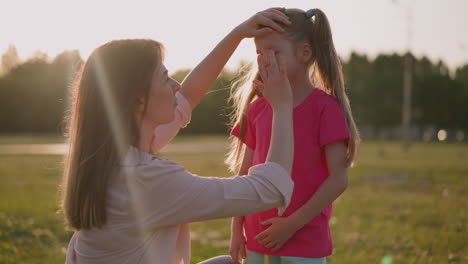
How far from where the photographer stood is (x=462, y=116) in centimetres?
6931

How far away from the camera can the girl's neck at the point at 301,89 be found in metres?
2.61

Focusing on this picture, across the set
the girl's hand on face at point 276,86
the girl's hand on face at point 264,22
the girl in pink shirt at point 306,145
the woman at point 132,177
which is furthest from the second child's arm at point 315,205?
the girl's hand on face at point 264,22

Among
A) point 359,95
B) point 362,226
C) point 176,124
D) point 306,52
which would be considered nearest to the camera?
point 306,52

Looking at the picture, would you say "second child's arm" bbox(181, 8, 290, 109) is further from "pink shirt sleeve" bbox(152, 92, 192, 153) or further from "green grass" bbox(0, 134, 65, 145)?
"green grass" bbox(0, 134, 65, 145)

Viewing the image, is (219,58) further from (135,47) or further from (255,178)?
(255,178)

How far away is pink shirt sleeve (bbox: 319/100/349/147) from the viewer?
7.88 ft

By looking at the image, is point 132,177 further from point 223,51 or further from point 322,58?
point 322,58

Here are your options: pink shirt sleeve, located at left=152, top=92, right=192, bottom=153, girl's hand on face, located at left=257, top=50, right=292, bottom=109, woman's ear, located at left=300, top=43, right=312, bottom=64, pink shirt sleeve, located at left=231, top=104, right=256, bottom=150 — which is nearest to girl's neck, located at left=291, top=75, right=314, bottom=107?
woman's ear, located at left=300, top=43, right=312, bottom=64

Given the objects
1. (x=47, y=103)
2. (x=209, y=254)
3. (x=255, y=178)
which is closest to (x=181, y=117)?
(x=255, y=178)

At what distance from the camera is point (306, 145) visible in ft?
8.20

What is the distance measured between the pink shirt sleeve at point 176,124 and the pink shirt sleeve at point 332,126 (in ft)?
2.57

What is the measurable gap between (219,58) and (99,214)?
119 cm

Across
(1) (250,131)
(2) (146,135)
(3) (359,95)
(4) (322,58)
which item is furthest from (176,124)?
(3) (359,95)

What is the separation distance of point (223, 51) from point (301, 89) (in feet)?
1.55
